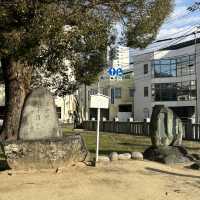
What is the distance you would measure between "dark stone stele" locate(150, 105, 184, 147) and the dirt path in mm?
3115

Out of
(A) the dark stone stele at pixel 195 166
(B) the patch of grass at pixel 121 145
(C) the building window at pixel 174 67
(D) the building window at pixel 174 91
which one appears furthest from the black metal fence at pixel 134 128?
(C) the building window at pixel 174 67

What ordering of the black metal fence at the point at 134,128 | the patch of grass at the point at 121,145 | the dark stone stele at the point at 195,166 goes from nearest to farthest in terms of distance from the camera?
the dark stone stele at the point at 195,166, the patch of grass at the point at 121,145, the black metal fence at the point at 134,128

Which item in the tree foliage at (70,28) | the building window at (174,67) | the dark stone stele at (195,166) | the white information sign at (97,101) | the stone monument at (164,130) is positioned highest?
the building window at (174,67)

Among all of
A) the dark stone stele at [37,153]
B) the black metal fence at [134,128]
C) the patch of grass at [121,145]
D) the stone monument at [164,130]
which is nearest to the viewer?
the dark stone stele at [37,153]

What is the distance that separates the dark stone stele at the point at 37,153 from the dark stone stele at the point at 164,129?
14.8 ft

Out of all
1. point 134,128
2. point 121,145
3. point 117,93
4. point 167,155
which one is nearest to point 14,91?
point 167,155

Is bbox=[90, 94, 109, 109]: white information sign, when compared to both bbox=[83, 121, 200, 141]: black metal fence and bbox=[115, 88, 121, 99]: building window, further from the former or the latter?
bbox=[115, 88, 121, 99]: building window

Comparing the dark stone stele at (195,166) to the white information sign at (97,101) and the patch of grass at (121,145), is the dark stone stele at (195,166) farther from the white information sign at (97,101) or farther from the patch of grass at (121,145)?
the patch of grass at (121,145)

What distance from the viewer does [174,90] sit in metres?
70.8

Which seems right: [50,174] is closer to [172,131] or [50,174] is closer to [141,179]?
[141,179]

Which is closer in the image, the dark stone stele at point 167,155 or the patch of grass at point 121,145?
the dark stone stele at point 167,155

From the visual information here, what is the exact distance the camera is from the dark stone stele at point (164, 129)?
1822 centimetres

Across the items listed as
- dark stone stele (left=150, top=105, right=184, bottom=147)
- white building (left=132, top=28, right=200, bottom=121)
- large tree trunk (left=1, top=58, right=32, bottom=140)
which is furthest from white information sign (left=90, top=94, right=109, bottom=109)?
white building (left=132, top=28, right=200, bottom=121)

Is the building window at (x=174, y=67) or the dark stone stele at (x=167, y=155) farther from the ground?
the building window at (x=174, y=67)
